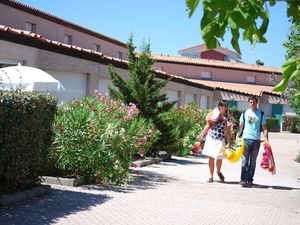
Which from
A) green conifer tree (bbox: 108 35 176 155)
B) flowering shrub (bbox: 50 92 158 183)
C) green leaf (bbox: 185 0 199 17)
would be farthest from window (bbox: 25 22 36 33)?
green leaf (bbox: 185 0 199 17)

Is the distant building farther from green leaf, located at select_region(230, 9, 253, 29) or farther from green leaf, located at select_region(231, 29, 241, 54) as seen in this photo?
green leaf, located at select_region(230, 9, 253, 29)

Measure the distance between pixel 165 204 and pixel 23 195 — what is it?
2180 millimetres

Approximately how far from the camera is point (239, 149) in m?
11.3

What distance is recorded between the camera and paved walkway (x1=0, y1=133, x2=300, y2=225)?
269 inches

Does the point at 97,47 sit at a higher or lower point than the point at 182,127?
higher

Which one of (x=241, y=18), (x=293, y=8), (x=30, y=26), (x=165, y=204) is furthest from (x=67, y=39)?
(x=241, y=18)

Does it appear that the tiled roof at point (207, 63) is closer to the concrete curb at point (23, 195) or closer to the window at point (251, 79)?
the window at point (251, 79)

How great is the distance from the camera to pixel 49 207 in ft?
23.7

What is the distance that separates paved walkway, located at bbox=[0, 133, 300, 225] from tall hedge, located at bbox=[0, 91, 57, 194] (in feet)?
1.33

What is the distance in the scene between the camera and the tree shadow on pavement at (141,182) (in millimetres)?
9301

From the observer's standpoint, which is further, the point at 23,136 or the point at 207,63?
the point at 207,63

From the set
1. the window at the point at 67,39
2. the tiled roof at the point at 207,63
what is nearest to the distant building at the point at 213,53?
the tiled roof at the point at 207,63

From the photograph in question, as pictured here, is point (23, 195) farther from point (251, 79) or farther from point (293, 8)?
point (251, 79)

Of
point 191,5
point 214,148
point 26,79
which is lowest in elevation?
point 214,148
